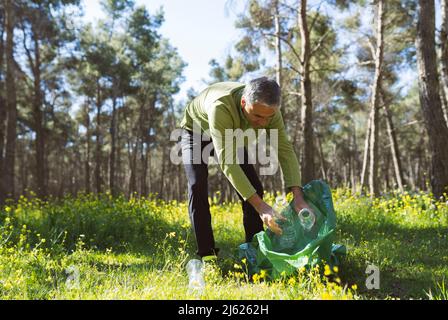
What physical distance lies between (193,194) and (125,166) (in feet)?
151

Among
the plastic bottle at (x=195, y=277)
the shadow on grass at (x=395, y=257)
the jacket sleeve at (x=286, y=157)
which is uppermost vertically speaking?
the jacket sleeve at (x=286, y=157)

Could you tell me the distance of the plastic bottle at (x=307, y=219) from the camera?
3.15 meters

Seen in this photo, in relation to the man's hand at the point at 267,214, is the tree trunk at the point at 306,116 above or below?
above

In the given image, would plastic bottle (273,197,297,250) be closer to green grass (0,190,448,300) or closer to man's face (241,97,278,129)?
green grass (0,190,448,300)

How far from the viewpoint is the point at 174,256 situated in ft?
12.7

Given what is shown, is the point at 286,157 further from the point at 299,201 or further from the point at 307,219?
the point at 307,219

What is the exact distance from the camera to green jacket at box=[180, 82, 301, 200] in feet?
9.36

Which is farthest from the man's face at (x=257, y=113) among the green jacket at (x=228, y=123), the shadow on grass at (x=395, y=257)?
the shadow on grass at (x=395, y=257)

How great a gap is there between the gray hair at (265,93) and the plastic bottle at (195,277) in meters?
1.25

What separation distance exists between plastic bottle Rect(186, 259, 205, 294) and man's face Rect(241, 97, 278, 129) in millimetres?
1140

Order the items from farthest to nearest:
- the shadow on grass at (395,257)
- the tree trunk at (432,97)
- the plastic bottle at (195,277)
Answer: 1. the tree trunk at (432,97)
2. the shadow on grass at (395,257)
3. the plastic bottle at (195,277)

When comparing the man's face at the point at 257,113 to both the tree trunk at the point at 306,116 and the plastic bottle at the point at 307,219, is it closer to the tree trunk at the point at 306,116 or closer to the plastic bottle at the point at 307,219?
the plastic bottle at the point at 307,219

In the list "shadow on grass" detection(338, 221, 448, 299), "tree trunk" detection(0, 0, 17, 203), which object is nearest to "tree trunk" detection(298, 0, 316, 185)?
"shadow on grass" detection(338, 221, 448, 299)
